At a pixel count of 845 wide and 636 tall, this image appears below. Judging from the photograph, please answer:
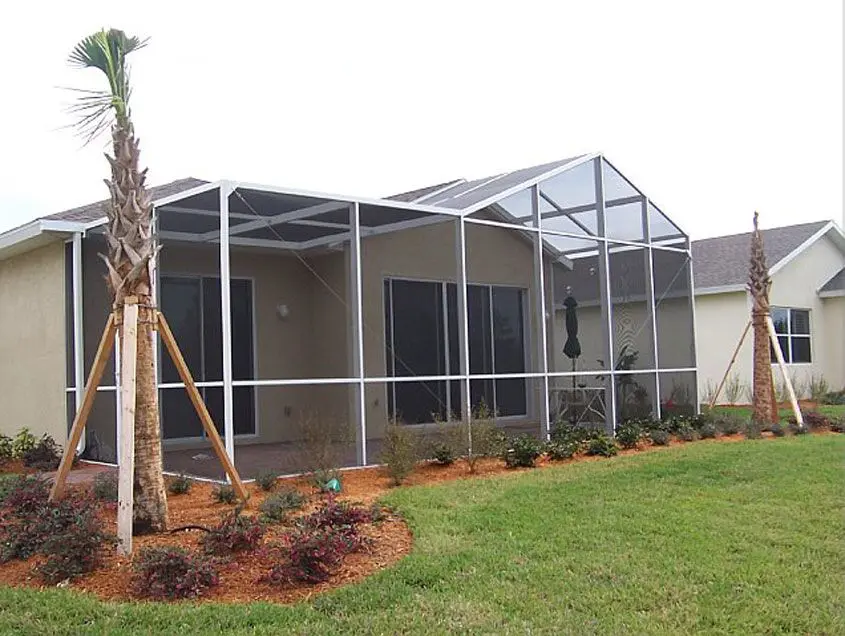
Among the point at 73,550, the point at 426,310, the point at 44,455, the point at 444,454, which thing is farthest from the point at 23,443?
the point at 73,550

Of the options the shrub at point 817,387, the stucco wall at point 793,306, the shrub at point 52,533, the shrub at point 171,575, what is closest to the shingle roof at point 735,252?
the stucco wall at point 793,306

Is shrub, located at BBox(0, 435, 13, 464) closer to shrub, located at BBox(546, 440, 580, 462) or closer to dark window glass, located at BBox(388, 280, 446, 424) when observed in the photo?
dark window glass, located at BBox(388, 280, 446, 424)

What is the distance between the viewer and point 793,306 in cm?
2122

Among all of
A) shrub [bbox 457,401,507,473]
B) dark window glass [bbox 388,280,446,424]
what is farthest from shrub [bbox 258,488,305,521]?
dark window glass [bbox 388,280,446,424]

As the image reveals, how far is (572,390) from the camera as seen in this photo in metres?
12.3

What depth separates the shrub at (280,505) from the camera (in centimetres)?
666

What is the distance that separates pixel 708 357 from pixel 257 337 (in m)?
12.0

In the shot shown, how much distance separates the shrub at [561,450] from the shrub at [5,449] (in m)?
7.34

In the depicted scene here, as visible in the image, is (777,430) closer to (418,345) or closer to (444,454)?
(418,345)

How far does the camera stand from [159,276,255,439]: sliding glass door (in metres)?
12.1

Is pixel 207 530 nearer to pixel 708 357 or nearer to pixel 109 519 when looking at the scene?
pixel 109 519

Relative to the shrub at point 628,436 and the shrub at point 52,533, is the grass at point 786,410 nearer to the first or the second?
the shrub at point 628,436

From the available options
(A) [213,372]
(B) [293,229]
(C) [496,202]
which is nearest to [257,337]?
(A) [213,372]

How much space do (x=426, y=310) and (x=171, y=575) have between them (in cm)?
916
